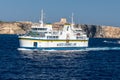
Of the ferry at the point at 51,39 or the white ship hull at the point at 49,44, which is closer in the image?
the white ship hull at the point at 49,44

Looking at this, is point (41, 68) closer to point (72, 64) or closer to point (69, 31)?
point (72, 64)

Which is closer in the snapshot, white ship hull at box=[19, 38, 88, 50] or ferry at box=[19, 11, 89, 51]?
white ship hull at box=[19, 38, 88, 50]

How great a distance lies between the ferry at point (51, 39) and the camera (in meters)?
135

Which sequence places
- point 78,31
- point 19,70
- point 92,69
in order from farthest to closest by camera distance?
point 78,31 → point 92,69 → point 19,70

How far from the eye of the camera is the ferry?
135 meters

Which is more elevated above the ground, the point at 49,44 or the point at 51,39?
the point at 51,39

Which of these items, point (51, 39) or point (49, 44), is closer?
point (49, 44)

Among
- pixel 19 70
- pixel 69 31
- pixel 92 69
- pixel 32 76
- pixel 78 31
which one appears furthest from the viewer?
pixel 78 31

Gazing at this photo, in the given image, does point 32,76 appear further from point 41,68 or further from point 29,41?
point 29,41

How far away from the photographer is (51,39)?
138125 millimetres

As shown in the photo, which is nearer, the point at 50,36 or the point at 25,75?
the point at 25,75

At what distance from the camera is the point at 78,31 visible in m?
156

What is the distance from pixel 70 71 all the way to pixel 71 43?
60489mm

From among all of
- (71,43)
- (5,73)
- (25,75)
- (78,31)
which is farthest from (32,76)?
(78,31)
